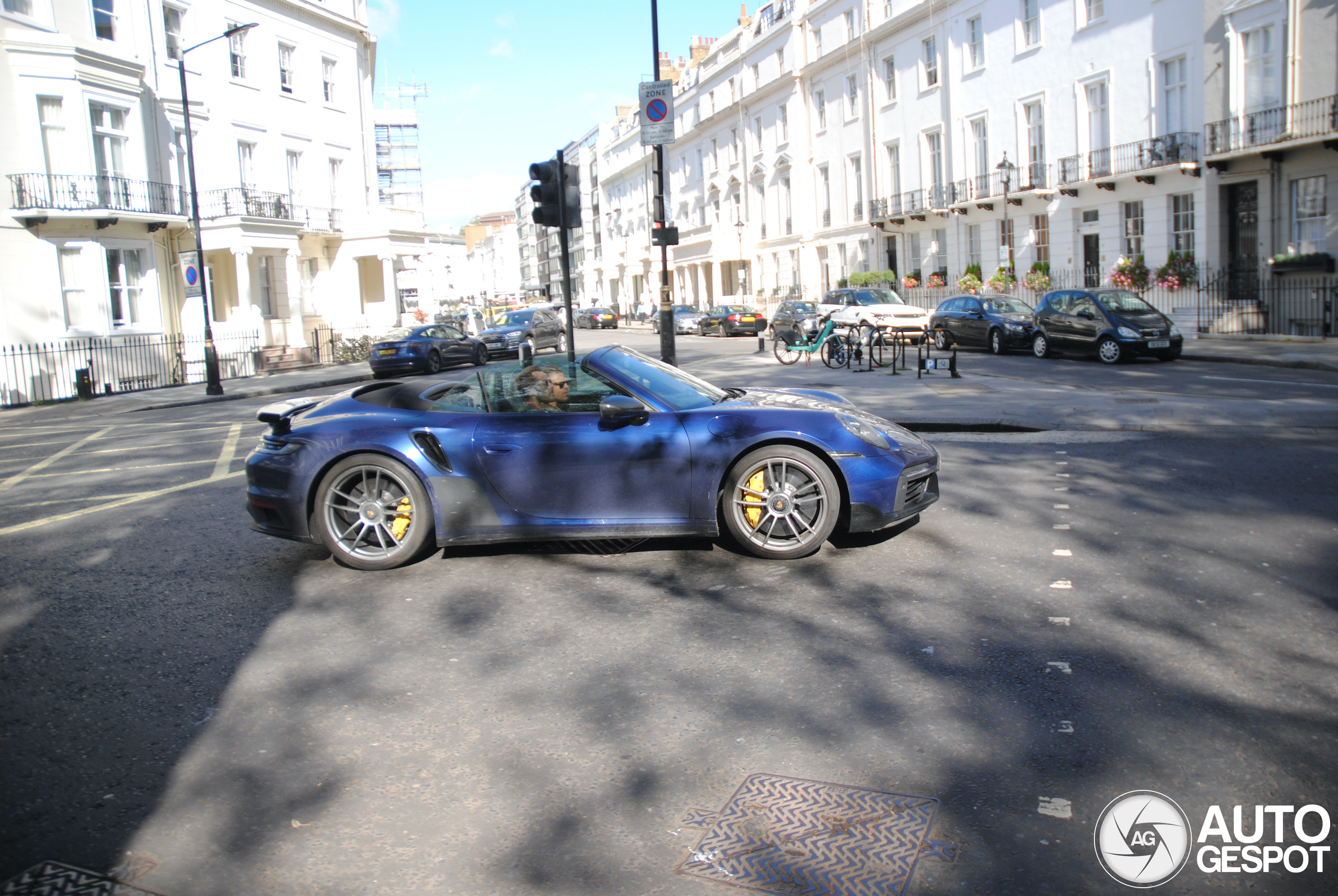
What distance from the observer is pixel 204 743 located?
3.84 meters

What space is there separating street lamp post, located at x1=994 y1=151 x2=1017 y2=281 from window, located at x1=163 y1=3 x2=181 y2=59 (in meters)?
26.2

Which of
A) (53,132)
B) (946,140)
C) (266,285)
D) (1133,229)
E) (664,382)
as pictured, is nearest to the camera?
(664,382)

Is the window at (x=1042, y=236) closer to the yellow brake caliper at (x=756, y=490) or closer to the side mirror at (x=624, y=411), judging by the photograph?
the yellow brake caliper at (x=756, y=490)

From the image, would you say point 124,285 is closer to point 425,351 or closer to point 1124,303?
point 425,351

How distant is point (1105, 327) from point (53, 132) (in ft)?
85.2

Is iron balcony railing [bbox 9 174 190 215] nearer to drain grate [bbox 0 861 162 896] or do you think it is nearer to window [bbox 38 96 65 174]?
window [bbox 38 96 65 174]

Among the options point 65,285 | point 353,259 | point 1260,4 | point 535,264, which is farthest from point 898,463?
point 535,264

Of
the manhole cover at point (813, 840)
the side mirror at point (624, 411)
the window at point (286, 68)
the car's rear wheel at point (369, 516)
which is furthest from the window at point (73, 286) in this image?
the manhole cover at point (813, 840)

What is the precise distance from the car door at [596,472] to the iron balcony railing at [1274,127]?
2264 centimetres

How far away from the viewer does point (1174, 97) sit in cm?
2688

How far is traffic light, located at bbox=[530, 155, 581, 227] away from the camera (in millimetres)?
11023

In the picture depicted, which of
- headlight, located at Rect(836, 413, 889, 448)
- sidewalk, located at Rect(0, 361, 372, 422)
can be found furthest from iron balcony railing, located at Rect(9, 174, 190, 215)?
headlight, located at Rect(836, 413, 889, 448)

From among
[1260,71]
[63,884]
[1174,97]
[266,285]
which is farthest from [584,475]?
[266,285]

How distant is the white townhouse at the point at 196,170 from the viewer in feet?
82.7
